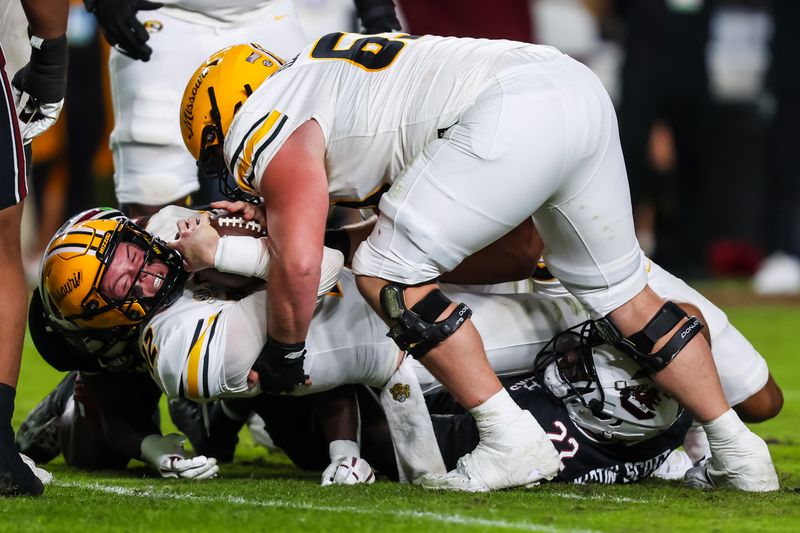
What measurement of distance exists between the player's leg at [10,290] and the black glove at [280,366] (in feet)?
1.83

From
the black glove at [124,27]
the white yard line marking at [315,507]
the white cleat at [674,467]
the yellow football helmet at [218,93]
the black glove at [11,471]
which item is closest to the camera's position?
the white yard line marking at [315,507]

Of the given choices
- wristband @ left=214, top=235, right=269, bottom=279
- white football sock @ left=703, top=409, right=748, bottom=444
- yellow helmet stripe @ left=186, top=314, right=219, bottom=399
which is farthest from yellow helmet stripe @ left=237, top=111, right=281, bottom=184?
white football sock @ left=703, top=409, right=748, bottom=444

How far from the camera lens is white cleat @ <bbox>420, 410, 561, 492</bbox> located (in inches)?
122

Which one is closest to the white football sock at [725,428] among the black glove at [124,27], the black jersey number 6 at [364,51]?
the black jersey number 6 at [364,51]

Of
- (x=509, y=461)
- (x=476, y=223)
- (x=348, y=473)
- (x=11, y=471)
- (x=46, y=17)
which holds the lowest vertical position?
(x=348, y=473)

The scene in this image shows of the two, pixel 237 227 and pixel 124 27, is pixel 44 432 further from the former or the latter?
pixel 124 27

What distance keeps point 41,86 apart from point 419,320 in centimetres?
114

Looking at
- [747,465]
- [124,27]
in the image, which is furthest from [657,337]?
[124,27]

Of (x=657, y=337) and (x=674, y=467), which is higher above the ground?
(x=657, y=337)

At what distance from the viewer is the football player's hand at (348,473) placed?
3.27m

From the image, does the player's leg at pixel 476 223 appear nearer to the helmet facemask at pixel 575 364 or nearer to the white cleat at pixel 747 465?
the helmet facemask at pixel 575 364

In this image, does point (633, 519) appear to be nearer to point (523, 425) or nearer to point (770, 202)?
point (523, 425)

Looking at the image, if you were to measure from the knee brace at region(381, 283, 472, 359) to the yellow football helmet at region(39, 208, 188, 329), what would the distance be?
0.59 meters

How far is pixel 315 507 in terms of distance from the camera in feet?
9.30
